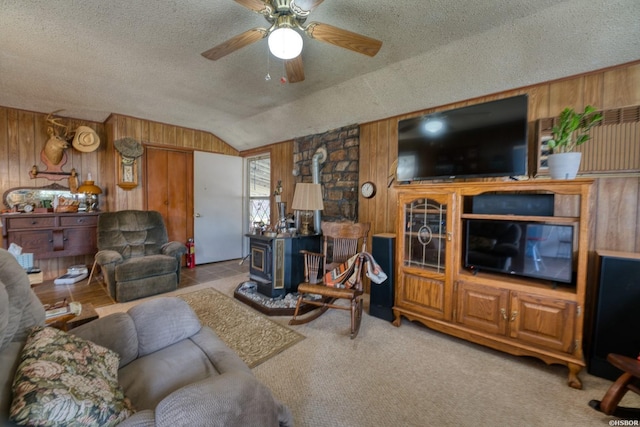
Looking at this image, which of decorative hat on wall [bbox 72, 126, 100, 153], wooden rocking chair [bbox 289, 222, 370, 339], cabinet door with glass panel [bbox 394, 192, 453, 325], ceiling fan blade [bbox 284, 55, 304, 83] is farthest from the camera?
decorative hat on wall [bbox 72, 126, 100, 153]

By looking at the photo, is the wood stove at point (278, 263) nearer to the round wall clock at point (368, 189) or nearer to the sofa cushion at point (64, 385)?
the round wall clock at point (368, 189)

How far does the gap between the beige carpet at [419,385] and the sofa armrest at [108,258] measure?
242cm

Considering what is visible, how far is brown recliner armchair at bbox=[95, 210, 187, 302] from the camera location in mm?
3104

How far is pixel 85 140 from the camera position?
3.94 meters

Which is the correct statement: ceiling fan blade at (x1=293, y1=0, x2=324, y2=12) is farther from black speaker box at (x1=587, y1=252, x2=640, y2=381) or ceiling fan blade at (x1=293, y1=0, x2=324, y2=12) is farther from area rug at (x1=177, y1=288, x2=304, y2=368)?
black speaker box at (x1=587, y1=252, x2=640, y2=381)

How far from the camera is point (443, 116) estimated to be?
246 cm

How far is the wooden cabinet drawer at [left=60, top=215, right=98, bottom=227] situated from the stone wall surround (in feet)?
10.9

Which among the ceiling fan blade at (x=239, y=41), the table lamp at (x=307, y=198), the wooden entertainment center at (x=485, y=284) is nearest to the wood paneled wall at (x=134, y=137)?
the table lamp at (x=307, y=198)

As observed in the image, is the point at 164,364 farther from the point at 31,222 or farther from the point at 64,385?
the point at 31,222

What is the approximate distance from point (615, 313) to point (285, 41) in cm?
284

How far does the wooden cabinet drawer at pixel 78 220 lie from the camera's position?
373 cm

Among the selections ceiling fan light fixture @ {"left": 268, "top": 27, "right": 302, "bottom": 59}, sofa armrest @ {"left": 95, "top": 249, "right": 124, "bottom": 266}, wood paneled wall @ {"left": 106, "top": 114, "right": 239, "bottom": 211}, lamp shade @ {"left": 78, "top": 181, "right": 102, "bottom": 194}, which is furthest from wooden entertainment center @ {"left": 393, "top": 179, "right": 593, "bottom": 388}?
lamp shade @ {"left": 78, "top": 181, "right": 102, "bottom": 194}

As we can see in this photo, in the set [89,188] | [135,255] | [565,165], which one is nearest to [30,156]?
[89,188]

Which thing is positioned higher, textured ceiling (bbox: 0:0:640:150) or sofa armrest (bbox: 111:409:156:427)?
textured ceiling (bbox: 0:0:640:150)
